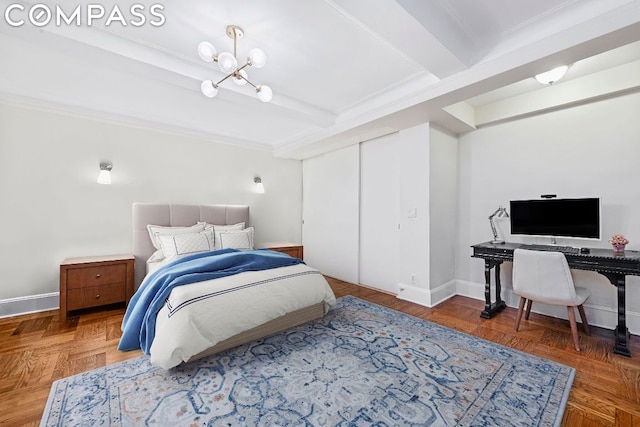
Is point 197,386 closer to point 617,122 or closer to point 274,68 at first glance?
point 274,68

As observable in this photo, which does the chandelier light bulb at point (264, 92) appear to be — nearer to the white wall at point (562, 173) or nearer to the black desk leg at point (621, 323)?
the white wall at point (562, 173)

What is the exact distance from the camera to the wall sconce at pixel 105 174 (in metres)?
3.34

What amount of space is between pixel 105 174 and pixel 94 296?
1477 millimetres

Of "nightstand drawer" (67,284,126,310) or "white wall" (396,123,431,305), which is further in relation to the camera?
"white wall" (396,123,431,305)

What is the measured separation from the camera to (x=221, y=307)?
2.08m

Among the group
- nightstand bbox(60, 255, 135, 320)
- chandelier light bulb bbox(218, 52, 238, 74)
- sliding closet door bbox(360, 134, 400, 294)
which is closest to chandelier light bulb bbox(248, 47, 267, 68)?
chandelier light bulb bbox(218, 52, 238, 74)

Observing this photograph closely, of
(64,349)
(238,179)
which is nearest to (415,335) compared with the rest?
(64,349)

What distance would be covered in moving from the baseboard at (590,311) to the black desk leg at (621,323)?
1.30 feet

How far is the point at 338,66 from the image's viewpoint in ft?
8.14

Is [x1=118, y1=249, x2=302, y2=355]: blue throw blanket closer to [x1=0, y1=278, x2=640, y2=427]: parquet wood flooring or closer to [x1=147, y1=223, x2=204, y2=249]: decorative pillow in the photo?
[x1=0, y1=278, x2=640, y2=427]: parquet wood flooring

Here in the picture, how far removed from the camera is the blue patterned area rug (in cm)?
151

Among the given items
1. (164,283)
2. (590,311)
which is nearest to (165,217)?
(164,283)

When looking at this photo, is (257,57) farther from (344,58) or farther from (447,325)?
(447,325)

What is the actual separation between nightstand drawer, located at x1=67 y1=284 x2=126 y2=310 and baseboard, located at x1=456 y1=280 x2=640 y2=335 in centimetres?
442
